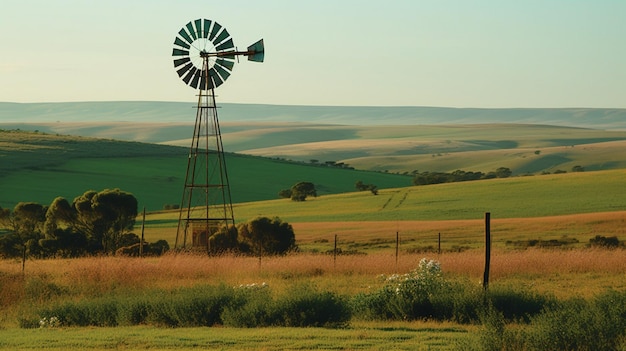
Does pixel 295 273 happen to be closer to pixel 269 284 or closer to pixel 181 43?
pixel 269 284

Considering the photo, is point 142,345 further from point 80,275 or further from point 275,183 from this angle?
point 275,183

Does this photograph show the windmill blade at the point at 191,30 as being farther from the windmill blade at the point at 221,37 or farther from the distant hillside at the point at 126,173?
the distant hillside at the point at 126,173

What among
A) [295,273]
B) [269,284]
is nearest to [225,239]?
[295,273]

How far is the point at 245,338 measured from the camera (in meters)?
20.9

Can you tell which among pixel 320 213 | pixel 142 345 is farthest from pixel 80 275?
pixel 320 213

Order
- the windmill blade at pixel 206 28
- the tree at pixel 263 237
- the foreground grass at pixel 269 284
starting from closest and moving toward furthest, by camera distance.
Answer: the foreground grass at pixel 269 284, the windmill blade at pixel 206 28, the tree at pixel 263 237

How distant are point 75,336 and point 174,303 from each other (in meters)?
3.03

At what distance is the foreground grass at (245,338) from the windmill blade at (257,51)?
88.1 ft

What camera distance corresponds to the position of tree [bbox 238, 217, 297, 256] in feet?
175

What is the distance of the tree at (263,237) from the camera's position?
53281 millimetres

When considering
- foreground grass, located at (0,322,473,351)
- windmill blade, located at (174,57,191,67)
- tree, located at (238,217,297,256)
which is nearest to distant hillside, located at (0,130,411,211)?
tree, located at (238,217,297,256)

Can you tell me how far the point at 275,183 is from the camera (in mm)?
130375

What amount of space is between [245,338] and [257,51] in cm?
2939

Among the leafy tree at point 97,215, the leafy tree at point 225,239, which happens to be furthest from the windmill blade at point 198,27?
the leafy tree at point 97,215
